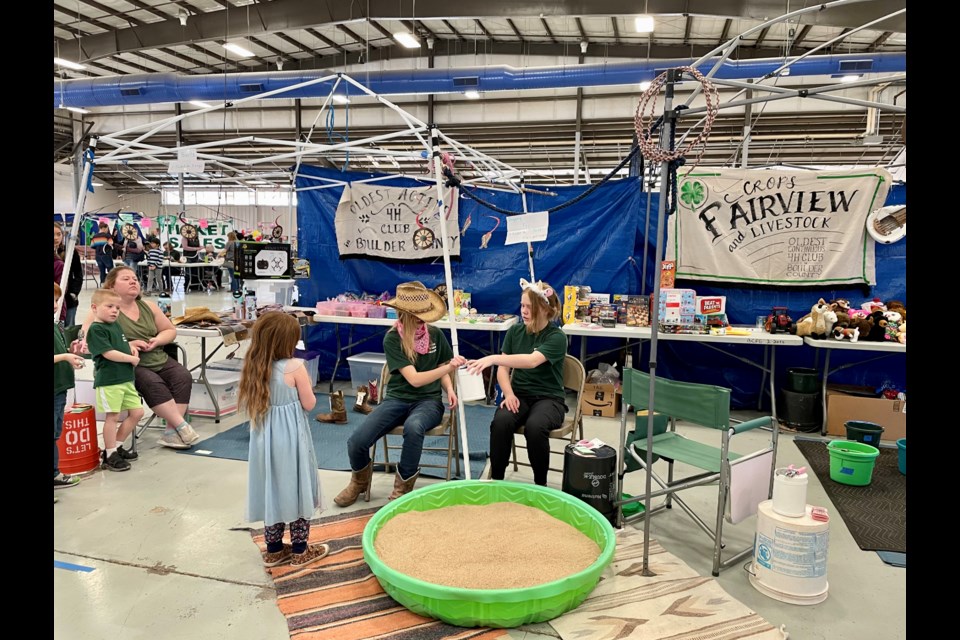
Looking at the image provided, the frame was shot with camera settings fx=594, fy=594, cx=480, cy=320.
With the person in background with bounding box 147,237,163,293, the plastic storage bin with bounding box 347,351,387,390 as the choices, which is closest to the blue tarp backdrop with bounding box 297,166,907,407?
the plastic storage bin with bounding box 347,351,387,390

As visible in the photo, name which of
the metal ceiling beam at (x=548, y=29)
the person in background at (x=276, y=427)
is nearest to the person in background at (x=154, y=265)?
the metal ceiling beam at (x=548, y=29)

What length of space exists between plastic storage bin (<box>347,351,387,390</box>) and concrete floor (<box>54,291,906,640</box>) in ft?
6.33

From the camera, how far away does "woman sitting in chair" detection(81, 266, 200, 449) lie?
4090 mm

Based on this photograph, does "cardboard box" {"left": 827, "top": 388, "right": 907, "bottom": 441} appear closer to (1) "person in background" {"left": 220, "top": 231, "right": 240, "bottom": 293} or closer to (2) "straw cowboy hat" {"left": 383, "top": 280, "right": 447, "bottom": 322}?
(2) "straw cowboy hat" {"left": 383, "top": 280, "right": 447, "bottom": 322}

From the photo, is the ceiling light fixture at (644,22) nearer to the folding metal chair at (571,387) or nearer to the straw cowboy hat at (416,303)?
the folding metal chair at (571,387)

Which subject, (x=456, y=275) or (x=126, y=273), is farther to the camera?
(x=456, y=275)

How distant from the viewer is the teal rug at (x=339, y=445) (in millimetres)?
4078

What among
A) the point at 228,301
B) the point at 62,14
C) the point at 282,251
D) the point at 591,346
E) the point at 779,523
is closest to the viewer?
the point at 779,523

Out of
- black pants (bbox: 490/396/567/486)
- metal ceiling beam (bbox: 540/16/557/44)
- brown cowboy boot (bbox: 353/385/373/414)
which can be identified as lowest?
brown cowboy boot (bbox: 353/385/373/414)

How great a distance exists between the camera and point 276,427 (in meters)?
2.63

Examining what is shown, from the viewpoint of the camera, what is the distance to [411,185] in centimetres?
632
